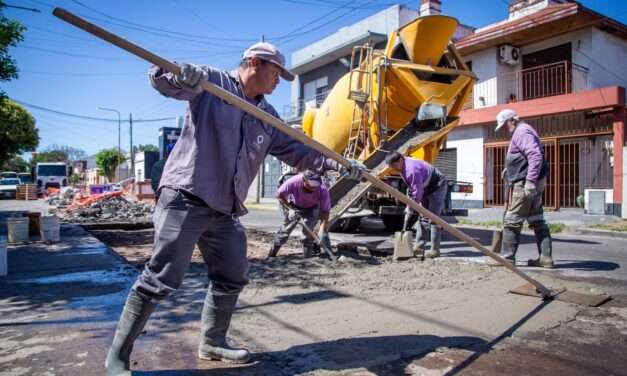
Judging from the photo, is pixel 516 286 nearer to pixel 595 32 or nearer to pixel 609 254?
pixel 609 254

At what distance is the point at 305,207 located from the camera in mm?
6438

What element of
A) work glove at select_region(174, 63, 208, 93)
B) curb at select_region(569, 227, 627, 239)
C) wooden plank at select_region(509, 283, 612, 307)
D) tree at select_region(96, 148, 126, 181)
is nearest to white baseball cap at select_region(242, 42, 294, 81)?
work glove at select_region(174, 63, 208, 93)

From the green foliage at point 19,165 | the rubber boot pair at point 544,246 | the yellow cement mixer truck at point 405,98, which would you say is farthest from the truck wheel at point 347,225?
the green foliage at point 19,165

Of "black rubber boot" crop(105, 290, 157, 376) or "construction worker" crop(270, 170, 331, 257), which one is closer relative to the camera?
"black rubber boot" crop(105, 290, 157, 376)

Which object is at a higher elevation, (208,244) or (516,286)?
(208,244)

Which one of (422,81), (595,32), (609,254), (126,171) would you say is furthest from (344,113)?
A: (126,171)

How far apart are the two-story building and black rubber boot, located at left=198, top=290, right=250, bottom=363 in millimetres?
10247

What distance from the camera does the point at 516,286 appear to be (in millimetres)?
4344

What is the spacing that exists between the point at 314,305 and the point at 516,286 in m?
1.97

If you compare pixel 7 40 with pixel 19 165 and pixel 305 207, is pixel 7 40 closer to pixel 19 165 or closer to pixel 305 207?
pixel 305 207

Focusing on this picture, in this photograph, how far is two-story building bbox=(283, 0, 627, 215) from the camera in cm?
1330

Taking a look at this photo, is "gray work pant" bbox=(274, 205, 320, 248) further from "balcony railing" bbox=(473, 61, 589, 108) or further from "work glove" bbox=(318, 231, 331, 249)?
"balcony railing" bbox=(473, 61, 589, 108)

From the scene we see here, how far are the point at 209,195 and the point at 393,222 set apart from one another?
7.62 metres

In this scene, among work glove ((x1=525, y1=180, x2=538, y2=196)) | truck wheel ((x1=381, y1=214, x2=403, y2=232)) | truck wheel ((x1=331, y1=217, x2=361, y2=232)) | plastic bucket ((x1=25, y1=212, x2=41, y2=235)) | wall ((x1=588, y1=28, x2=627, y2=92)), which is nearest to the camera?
work glove ((x1=525, y1=180, x2=538, y2=196))
